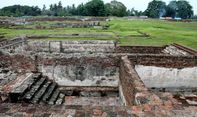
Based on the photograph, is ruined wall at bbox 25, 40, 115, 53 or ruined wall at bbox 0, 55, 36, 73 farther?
ruined wall at bbox 25, 40, 115, 53

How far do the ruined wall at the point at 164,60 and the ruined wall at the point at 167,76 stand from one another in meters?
0.15

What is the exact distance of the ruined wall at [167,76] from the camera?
9531 millimetres

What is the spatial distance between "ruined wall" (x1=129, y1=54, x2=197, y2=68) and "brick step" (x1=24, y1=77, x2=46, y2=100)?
3306mm

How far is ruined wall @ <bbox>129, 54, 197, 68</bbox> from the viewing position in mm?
9547

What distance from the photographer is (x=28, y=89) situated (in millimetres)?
7445

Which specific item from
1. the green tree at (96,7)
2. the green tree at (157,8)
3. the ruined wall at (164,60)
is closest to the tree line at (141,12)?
the green tree at (157,8)

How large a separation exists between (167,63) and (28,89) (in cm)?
517

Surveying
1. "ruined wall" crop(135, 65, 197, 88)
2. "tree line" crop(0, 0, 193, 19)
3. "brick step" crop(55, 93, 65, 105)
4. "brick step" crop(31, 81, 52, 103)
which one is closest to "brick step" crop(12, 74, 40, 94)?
"brick step" crop(31, 81, 52, 103)

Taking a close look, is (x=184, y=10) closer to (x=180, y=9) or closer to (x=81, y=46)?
(x=180, y=9)

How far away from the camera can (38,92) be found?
7.72 meters

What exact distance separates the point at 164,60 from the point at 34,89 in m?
4.90

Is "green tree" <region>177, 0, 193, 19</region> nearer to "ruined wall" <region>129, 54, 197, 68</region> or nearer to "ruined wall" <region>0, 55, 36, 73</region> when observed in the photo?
"ruined wall" <region>129, 54, 197, 68</region>

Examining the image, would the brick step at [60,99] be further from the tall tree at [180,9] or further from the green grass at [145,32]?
the tall tree at [180,9]

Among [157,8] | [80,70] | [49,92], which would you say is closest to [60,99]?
[49,92]
